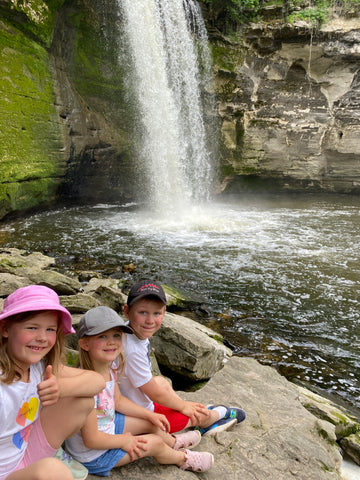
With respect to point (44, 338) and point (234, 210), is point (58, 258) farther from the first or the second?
point (234, 210)

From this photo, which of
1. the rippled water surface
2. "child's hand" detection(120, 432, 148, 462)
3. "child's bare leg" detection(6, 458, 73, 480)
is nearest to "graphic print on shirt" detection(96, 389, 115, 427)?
"child's hand" detection(120, 432, 148, 462)

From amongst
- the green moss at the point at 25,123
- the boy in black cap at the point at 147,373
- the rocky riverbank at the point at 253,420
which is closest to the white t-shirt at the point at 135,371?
the boy in black cap at the point at 147,373

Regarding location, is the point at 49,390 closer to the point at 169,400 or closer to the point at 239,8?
the point at 169,400

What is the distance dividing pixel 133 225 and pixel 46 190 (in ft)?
9.99

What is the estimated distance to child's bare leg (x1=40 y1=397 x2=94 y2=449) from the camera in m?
1.60

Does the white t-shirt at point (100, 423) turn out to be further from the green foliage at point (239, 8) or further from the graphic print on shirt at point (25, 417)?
the green foliage at point (239, 8)

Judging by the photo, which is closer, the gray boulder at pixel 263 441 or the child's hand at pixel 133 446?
the child's hand at pixel 133 446

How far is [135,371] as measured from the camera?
2076 mm

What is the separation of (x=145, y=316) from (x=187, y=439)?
76 centimetres

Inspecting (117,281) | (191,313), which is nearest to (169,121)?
(117,281)

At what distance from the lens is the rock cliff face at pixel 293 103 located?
12.4 meters

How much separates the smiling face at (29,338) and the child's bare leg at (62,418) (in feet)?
0.77

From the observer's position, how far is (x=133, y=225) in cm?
993

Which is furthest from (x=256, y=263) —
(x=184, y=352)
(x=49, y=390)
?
(x=49, y=390)
